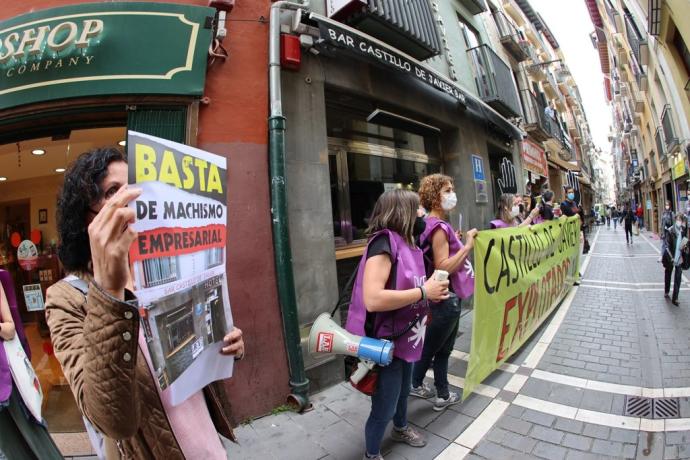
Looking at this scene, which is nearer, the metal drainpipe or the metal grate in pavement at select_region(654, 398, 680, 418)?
the metal grate in pavement at select_region(654, 398, 680, 418)

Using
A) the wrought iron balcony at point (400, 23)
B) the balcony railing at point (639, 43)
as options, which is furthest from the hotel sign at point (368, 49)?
the balcony railing at point (639, 43)

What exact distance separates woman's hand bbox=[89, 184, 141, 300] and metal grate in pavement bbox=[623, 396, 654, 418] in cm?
414

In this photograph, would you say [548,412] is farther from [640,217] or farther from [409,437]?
[640,217]

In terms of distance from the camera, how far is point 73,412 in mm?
3557

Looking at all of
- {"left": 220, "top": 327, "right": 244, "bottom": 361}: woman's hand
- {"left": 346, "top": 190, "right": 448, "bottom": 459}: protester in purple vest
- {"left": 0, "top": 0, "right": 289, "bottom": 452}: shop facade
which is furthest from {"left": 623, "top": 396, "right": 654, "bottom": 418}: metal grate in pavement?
{"left": 220, "top": 327, "right": 244, "bottom": 361}: woman's hand

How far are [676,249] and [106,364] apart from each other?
8.36 metres

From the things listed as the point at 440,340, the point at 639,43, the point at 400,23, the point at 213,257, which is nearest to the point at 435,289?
the point at 440,340

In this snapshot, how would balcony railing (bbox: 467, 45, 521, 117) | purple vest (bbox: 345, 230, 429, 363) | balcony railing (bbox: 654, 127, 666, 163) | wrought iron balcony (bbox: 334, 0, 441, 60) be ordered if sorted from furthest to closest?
1. balcony railing (bbox: 654, 127, 666, 163)
2. balcony railing (bbox: 467, 45, 521, 117)
3. wrought iron balcony (bbox: 334, 0, 441, 60)
4. purple vest (bbox: 345, 230, 429, 363)

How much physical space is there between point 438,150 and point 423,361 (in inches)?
227

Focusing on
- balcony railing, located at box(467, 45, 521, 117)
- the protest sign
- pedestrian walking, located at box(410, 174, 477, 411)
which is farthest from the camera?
balcony railing, located at box(467, 45, 521, 117)

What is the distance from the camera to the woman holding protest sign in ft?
2.69

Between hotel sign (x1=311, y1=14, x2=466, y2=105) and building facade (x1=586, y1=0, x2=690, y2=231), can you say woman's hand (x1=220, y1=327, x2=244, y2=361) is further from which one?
building facade (x1=586, y1=0, x2=690, y2=231)

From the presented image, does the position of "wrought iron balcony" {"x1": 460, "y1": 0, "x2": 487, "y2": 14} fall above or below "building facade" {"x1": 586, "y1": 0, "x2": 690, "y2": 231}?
above

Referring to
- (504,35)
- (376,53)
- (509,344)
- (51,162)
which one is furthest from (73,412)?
(504,35)
